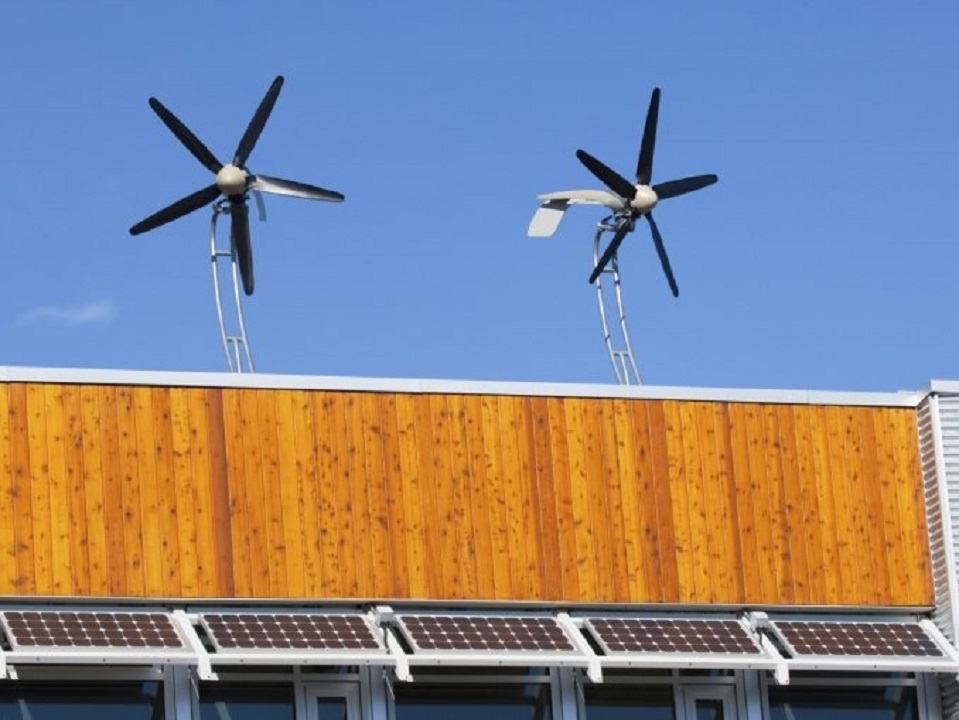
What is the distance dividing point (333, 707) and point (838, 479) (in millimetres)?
8414

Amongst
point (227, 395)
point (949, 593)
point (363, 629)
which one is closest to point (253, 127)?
point (227, 395)

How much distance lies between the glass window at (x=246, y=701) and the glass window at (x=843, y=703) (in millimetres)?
7052

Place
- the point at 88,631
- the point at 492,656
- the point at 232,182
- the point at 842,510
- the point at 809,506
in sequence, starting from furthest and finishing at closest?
1. the point at 232,182
2. the point at 842,510
3. the point at 809,506
4. the point at 492,656
5. the point at 88,631

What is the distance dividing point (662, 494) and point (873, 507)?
10.9 ft

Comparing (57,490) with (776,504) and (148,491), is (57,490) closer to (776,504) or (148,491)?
(148,491)

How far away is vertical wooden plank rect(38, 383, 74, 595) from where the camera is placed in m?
33.6

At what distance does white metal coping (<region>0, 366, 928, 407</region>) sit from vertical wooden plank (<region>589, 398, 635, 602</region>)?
0.33m

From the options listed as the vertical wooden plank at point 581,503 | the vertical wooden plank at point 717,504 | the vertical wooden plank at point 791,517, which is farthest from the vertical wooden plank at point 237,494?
the vertical wooden plank at point 791,517

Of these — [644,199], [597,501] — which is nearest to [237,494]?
[597,501]

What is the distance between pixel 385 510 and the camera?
35.6 meters

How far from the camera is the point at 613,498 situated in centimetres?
3678

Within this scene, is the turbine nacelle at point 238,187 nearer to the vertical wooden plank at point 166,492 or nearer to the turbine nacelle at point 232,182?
the turbine nacelle at point 232,182

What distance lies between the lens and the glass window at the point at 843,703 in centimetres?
3684

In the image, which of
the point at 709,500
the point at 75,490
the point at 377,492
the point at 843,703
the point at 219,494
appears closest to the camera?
the point at 75,490
